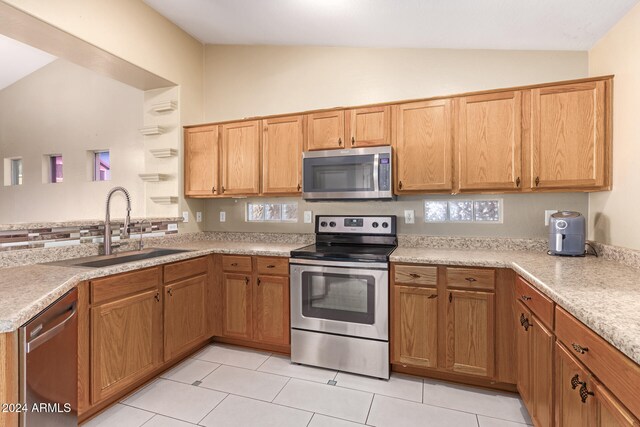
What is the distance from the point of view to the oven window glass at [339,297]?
2.35m

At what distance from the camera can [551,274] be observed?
165cm

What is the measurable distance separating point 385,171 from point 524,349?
1474 mm

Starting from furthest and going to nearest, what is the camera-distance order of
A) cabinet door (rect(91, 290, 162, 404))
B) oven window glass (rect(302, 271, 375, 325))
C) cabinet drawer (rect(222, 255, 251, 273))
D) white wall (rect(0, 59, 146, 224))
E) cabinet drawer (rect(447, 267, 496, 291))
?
1. white wall (rect(0, 59, 146, 224))
2. cabinet drawer (rect(222, 255, 251, 273))
3. oven window glass (rect(302, 271, 375, 325))
4. cabinet drawer (rect(447, 267, 496, 291))
5. cabinet door (rect(91, 290, 162, 404))

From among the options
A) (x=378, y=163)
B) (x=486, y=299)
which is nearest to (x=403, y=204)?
(x=378, y=163)

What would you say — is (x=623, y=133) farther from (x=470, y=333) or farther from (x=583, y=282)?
(x=470, y=333)

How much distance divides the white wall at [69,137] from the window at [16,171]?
0.14 m

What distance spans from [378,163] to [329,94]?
3.45 feet

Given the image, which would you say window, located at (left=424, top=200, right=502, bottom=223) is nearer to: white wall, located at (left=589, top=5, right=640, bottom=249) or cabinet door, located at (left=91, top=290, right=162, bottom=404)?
white wall, located at (left=589, top=5, right=640, bottom=249)

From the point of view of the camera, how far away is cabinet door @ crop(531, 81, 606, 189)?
6.98 ft

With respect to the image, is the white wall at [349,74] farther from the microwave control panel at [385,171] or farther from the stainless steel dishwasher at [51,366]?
the stainless steel dishwasher at [51,366]

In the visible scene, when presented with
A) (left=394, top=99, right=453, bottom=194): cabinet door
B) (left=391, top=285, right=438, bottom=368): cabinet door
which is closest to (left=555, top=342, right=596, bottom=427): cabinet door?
(left=391, top=285, right=438, bottom=368): cabinet door

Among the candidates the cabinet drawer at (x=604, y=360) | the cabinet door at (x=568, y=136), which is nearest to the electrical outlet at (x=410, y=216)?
the cabinet door at (x=568, y=136)

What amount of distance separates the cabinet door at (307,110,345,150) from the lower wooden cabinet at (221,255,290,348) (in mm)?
1072

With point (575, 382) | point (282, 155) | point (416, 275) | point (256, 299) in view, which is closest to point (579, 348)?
point (575, 382)
